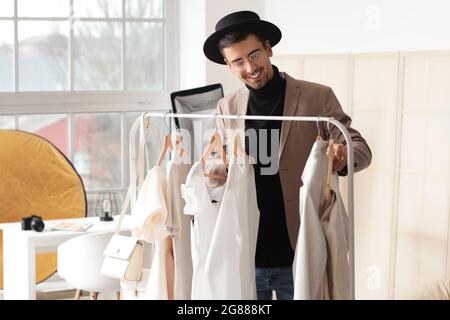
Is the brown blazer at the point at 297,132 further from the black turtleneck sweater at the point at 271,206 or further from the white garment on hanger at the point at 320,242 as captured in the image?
the white garment on hanger at the point at 320,242

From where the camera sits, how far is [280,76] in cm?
313

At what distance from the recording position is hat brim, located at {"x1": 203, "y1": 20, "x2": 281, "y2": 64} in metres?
2.95

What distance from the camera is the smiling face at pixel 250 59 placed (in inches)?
117

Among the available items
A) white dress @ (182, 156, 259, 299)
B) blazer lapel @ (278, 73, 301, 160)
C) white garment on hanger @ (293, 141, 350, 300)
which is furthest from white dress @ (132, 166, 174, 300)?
white garment on hanger @ (293, 141, 350, 300)

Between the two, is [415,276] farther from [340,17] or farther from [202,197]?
[202,197]

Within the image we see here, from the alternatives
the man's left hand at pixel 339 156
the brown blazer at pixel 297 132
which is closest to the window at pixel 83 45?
the brown blazer at pixel 297 132

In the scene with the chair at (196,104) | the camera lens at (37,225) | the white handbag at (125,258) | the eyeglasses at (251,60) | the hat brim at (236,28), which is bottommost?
the camera lens at (37,225)

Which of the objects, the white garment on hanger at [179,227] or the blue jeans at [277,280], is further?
the blue jeans at [277,280]

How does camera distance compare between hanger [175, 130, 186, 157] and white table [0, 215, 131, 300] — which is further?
white table [0, 215, 131, 300]

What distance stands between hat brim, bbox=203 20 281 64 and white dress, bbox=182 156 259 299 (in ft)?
1.55

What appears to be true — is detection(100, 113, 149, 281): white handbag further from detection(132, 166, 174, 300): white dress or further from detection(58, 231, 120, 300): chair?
detection(58, 231, 120, 300): chair

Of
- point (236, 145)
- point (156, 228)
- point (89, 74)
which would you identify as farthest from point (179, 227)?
point (89, 74)

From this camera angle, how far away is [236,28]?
2.96 m

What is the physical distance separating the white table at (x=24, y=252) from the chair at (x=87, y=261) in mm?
84
